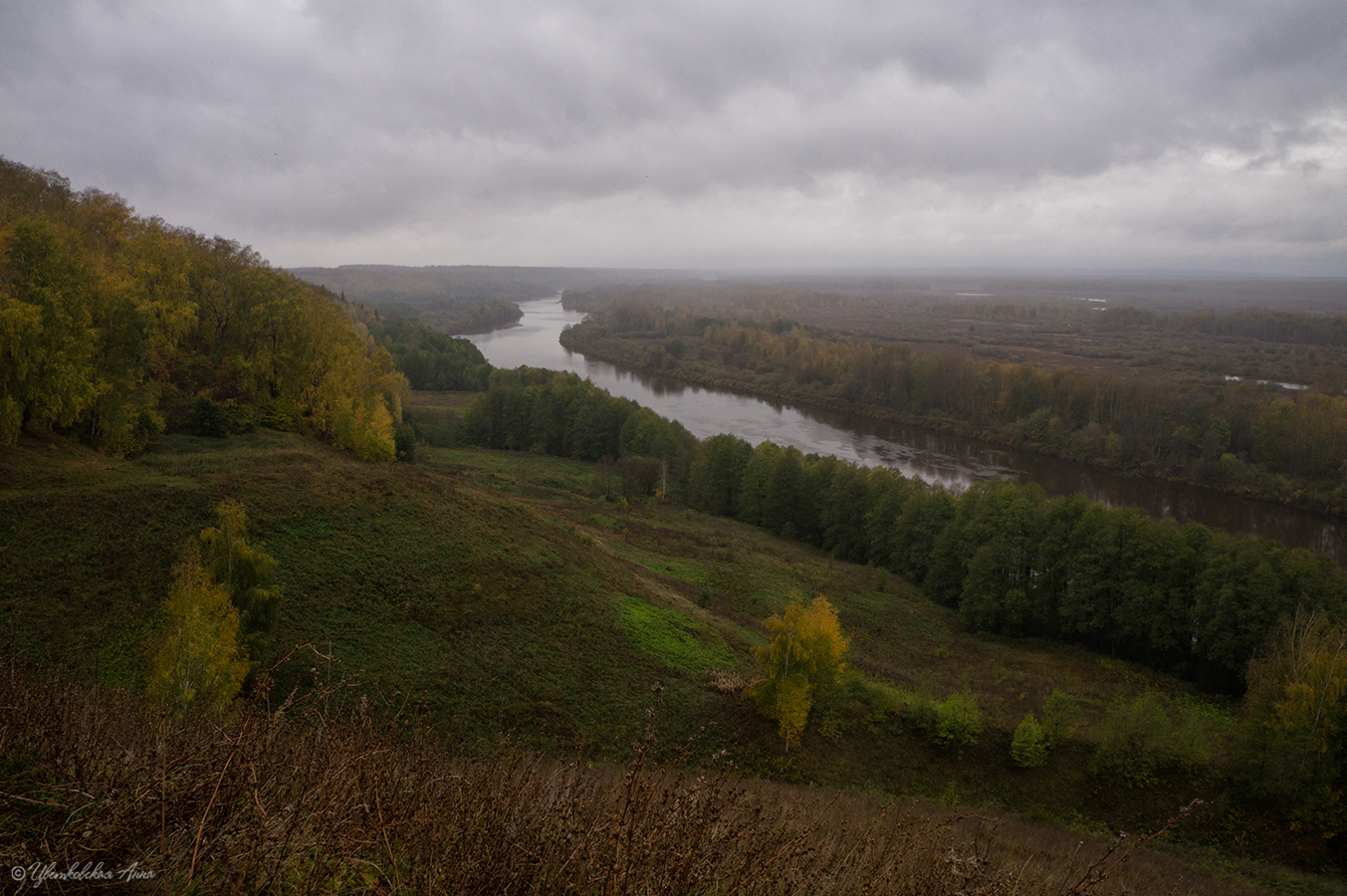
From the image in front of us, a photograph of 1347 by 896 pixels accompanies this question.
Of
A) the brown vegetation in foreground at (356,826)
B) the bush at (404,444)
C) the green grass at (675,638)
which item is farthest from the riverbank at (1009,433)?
the brown vegetation in foreground at (356,826)

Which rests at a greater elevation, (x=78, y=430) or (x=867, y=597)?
(x=78, y=430)

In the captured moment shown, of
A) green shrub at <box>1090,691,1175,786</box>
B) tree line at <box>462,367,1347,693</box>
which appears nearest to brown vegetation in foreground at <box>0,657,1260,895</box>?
green shrub at <box>1090,691,1175,786</box>

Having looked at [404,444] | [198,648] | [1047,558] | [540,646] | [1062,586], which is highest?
[198,648]

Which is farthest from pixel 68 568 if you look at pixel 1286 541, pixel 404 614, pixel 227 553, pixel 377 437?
pixel 1286 541

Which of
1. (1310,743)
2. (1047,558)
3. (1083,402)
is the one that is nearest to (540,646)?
(1310,743)

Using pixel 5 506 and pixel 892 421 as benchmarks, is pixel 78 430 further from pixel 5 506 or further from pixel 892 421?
pixel 892 421

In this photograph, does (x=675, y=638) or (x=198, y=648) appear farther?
(x=675, y=638)

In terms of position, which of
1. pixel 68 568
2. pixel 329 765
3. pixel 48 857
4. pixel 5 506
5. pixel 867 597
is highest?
pixel 48 857

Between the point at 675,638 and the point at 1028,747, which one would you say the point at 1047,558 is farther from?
the point at 675,638
